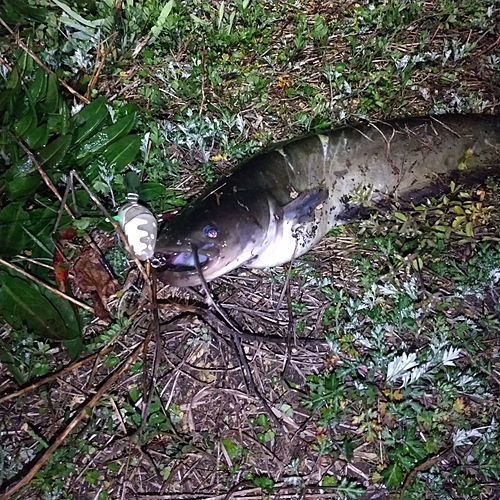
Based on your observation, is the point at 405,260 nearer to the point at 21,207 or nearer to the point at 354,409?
the point at 354,409

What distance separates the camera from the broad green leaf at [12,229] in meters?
2.47

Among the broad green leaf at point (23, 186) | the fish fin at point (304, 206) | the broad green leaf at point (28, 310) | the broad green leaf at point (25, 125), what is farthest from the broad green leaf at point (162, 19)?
the broad green leaf at point (28, 310)

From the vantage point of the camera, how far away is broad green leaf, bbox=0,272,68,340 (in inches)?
94.5

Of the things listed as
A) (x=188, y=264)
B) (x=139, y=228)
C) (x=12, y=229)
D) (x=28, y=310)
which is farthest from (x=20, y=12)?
(x=188, y=264)

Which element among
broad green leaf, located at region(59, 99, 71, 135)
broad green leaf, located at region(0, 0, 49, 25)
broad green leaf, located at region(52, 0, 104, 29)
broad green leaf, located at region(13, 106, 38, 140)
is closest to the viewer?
broad green leaf, located at region(13, 106, 38, 140)

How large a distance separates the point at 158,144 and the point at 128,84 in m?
0.62

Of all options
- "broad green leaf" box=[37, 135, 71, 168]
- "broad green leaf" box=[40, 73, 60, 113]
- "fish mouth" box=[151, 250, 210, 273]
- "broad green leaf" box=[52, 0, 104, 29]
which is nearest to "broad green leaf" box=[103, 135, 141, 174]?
"broad green leaf" box=[37, 135, 71, 168]

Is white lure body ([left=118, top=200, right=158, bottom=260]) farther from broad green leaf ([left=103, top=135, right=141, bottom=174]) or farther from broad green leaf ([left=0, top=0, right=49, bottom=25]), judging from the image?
broad green leaf ([left=0, top=0, right=49, bottom=25])

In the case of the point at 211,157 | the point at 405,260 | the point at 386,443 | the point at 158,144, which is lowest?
the point at 386,443

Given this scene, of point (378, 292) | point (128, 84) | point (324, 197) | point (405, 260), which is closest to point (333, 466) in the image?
point (378, 292)

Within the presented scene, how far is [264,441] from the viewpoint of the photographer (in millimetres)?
2223

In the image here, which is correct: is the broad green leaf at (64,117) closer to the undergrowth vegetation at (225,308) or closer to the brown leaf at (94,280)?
the undergrowth vegetation at (225,308)

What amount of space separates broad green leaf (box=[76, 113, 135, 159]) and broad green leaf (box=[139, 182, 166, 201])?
30cm

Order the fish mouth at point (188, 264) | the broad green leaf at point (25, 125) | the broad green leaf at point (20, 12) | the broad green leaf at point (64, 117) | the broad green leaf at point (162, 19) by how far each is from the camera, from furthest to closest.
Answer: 1. the broad green leaf at point (162, 19)
2. the broad green leaf at point (20, 12)
3. the broad green leaf at point (64, 117)
4. the broad green leaf at point (25, 125)
5. the fish mouth at point (188, 264)
